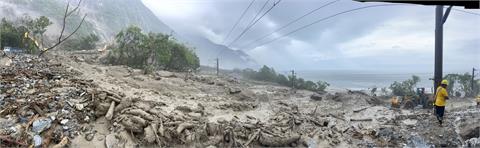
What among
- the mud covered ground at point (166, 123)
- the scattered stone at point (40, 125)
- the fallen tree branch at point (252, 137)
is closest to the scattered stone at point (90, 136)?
the mud covered ground at point (166, 123)

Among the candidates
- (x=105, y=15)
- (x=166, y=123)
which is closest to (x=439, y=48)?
(x=166, y=123)

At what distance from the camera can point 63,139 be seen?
21.2 feet

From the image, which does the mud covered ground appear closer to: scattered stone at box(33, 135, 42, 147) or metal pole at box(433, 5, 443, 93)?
scattered stone at box(33, 135, 42, 147)

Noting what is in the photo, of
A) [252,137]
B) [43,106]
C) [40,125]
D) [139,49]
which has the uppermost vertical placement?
[139,49]

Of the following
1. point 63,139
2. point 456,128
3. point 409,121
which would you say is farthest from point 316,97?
point 63,139

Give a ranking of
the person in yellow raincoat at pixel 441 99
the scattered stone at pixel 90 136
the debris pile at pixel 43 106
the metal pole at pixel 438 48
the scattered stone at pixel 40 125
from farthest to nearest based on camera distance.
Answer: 1. the metal pole at pixel 438 48
2. the person in yellow raincoat at pixel 441 99
3. the scattered stone at pixel 90 136
4. the scattered stone at pixel 40 125
5. the debris pile at pixel 43 106

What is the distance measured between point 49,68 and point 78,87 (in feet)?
9.73

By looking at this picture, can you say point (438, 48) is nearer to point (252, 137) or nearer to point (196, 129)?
point (252, 137)

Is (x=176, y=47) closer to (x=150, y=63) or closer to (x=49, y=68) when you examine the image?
(x=150, y=63)

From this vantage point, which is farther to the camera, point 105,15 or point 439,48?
point 105,15

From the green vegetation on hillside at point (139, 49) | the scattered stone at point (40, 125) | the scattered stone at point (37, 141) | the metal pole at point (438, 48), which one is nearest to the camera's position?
the scattered stone at point (37, 141)

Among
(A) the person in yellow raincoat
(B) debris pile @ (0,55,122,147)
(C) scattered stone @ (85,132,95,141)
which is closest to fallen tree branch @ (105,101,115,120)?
(B) debris pile @ (0,55,122,147)

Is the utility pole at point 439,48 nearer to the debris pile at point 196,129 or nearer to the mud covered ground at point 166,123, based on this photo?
the mud covered ground at point 166,123

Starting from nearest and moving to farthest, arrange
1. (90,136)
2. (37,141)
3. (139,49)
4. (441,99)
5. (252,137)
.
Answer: (37,141)
(90,136)
(252,137)
(441,99)
(139,49)
